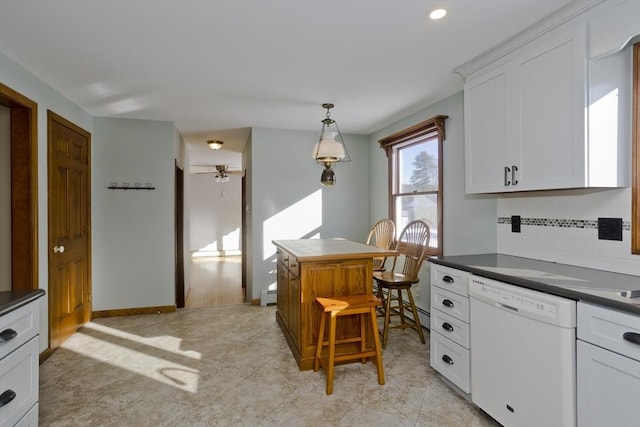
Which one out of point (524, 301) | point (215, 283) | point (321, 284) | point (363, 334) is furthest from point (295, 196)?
point (524, 301)

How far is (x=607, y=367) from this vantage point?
1.41 metres

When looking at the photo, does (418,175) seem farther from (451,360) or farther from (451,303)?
(451,360)

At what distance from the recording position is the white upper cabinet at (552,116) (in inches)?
71.6

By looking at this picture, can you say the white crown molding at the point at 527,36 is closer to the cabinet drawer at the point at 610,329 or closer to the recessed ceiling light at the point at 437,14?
the recessed ceiling light at the point at 437,14

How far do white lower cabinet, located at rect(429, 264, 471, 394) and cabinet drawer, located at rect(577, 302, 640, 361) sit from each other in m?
0.72

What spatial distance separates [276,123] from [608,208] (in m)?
3.46

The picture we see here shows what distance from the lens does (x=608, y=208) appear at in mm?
1964

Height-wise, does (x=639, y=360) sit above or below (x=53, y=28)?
below

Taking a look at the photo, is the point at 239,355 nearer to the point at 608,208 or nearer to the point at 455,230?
the point at 455,230

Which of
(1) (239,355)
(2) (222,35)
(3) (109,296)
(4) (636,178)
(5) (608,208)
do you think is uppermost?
(2) (222,35)

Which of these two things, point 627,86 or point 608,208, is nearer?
point 627,86

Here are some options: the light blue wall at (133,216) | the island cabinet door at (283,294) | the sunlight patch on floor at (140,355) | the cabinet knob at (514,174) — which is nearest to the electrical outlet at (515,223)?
the cabinet knob at (514,174)

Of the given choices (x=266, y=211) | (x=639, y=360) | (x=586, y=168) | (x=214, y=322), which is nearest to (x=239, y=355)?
(x=214, y=322)

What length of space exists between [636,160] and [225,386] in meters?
2.90
